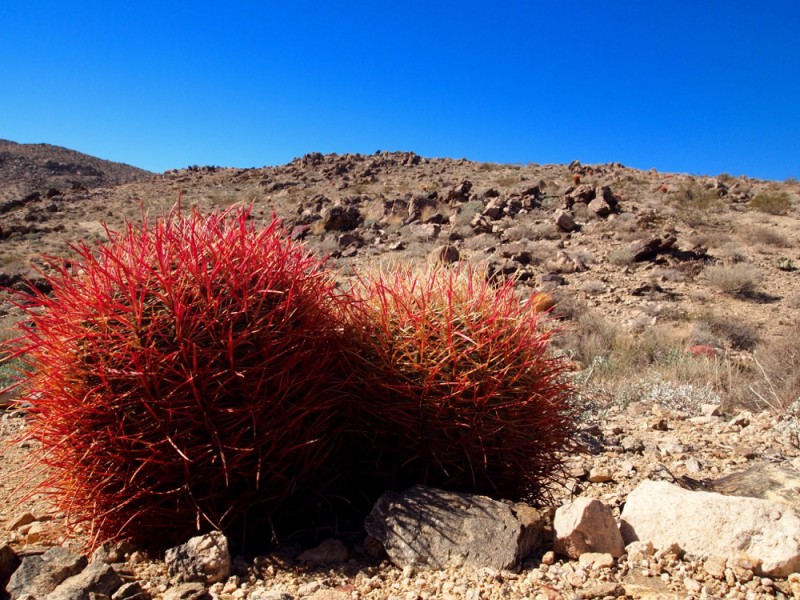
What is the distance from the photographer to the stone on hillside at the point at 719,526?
2236 millimetres

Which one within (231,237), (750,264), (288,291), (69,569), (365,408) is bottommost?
(69,569)

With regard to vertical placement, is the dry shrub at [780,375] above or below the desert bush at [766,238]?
below

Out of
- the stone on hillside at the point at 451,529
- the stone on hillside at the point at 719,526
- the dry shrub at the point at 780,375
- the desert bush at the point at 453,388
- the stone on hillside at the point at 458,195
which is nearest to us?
the stone on hillside at the point at 719,526

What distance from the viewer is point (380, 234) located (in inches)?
650

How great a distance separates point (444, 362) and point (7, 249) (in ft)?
73.7

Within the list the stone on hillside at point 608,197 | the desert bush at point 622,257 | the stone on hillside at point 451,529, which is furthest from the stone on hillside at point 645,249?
the stone on hillside at point 451,529

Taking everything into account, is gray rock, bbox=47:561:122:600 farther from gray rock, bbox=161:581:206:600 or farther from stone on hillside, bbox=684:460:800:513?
stone on hillside, bbox=684:460:800:513

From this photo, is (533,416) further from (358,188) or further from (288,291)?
(358,188)

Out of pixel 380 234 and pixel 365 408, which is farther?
pixel 380 234

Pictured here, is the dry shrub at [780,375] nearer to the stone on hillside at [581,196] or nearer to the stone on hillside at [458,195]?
the stone on hillside at [581,196]

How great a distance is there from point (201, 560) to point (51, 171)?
50.7 metres

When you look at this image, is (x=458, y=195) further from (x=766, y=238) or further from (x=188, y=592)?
(x=188, y=592)

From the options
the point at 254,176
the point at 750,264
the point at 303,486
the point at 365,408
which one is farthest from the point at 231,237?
the point at 254,176

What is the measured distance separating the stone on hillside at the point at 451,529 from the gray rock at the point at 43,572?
4.17ft
